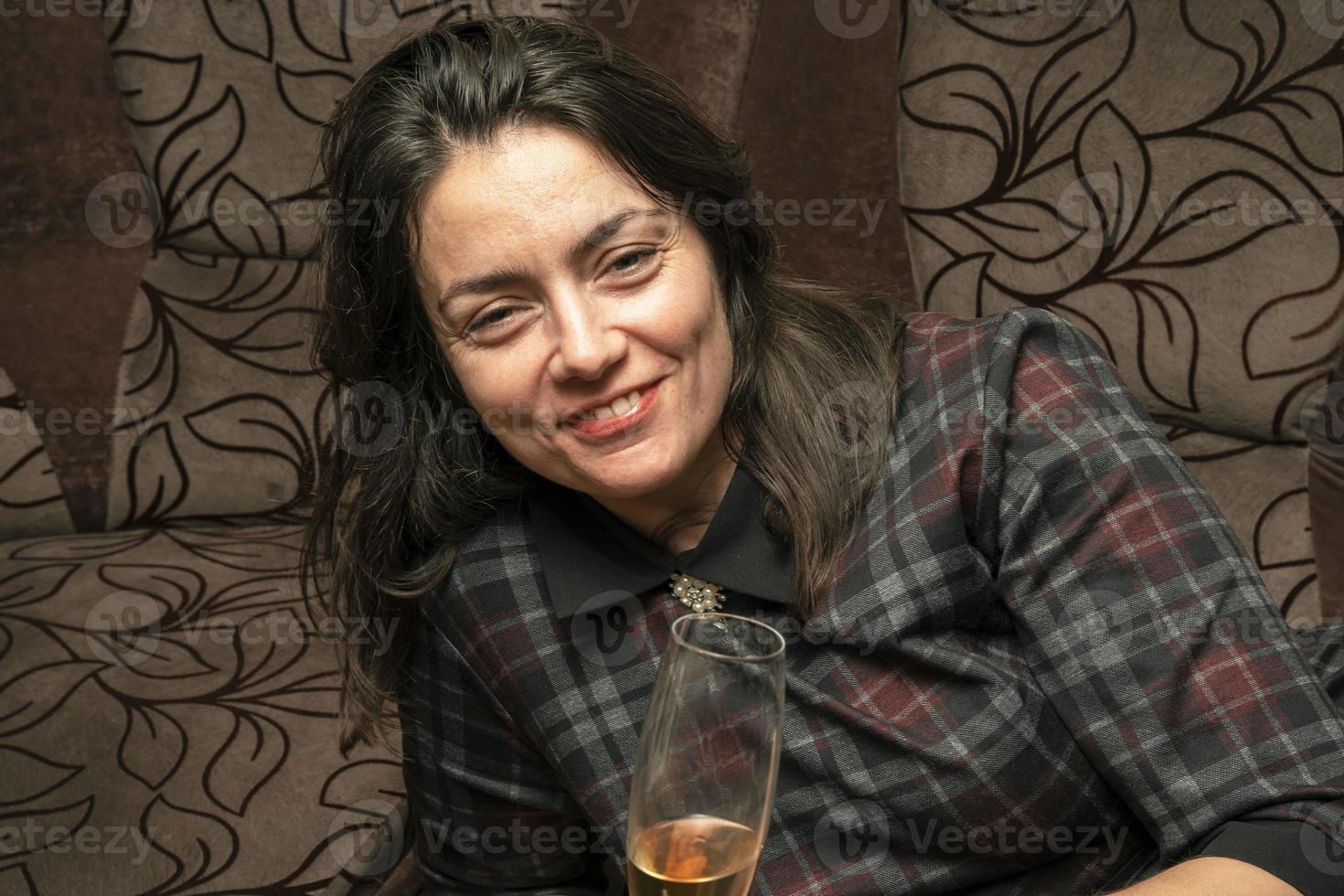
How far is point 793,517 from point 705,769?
1.48ft

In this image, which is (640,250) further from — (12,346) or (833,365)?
(12,346)

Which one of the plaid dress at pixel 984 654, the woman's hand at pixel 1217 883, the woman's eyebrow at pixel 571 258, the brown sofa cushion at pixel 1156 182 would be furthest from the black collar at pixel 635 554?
the brown sofa cushion at pixel 1156 182

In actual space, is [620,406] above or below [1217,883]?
above

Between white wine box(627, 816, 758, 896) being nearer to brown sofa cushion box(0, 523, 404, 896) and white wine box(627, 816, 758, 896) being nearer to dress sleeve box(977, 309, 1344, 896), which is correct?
dress sleeve box(977, 309, 1344, 896)

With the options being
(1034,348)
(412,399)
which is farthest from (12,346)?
(1034,348)

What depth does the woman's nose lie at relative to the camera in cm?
96

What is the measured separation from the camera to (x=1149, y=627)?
94 cm

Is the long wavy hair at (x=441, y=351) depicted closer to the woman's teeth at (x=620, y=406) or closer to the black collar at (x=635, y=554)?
the black collar at (x=635, y=554)

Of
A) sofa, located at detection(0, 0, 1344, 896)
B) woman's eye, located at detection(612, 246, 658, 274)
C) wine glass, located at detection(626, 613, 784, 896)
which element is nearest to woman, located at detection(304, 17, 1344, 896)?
woman's eye, located at detection(612, 246, 658, 274)

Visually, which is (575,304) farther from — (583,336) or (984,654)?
(984,654)

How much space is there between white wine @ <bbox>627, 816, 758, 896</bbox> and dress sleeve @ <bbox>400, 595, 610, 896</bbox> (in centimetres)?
61

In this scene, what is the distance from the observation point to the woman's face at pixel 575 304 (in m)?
0.97

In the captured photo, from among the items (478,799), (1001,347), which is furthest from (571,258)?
(478,799)

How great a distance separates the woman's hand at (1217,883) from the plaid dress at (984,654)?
0.01 m
